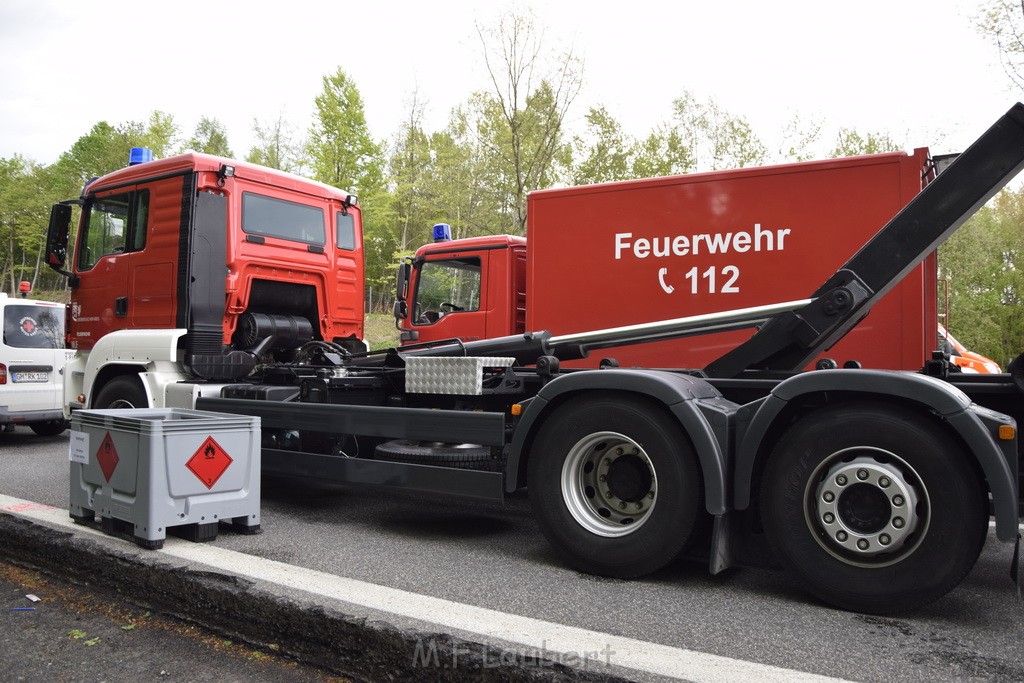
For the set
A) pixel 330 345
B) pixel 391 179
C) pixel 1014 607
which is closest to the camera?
pixel 1014 607

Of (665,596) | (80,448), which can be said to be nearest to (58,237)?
(80,448)

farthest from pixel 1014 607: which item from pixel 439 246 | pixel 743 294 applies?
pixel 439 246

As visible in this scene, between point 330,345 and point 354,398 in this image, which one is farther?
point 330,345

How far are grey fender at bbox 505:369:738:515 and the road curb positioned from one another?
146cm

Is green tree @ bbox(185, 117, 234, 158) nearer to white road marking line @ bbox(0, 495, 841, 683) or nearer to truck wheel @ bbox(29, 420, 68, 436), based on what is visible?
truck wheel @ bbox(29, 420, 68, 436)

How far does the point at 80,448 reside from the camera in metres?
5.30

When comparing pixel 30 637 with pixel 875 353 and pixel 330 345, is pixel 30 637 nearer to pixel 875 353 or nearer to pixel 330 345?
pixel 330 345

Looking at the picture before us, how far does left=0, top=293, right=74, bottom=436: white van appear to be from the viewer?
9.95m

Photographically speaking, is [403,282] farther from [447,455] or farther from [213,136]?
[213,136]

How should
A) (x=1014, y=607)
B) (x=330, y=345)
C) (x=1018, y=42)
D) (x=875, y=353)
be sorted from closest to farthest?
1. (x=1014, y=607)
2. (x=875, y=353)
3. (x=330, y=345)
4. (x=1018, y=42)

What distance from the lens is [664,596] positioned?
4.04 metres

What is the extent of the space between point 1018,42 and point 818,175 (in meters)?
13.0

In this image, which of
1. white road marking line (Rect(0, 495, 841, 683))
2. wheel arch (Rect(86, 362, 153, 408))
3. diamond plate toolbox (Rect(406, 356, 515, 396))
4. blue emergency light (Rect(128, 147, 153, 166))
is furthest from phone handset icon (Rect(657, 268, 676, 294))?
blue emergency light (Rect(128, 147, 153, 166))

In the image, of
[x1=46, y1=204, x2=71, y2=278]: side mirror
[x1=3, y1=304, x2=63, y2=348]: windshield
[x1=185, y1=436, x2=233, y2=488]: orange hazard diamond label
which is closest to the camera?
[x1=185, y1=436, x2=233, y2=488]: orange hazard diamond label
